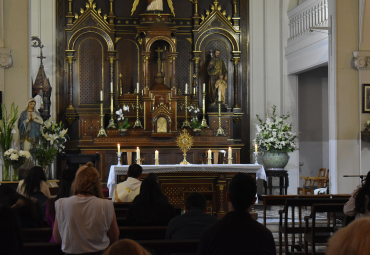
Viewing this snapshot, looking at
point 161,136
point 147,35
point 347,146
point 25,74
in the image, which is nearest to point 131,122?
point 161,136

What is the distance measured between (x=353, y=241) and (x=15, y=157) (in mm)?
8401

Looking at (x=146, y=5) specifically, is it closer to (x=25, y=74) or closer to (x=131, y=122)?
(x=131, y=122)

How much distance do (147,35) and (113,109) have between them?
240 cm

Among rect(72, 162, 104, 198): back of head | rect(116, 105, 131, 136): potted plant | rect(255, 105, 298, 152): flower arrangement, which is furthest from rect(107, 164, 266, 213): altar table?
rect(72, 162, 104, 198): back of head

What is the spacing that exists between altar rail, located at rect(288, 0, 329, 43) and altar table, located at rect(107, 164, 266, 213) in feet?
15.4

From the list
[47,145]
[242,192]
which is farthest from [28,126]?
[242,192]

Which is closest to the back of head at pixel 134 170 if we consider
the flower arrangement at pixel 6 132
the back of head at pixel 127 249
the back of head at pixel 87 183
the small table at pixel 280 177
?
the back of head at pixel 87 183

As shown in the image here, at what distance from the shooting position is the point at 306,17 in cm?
1322

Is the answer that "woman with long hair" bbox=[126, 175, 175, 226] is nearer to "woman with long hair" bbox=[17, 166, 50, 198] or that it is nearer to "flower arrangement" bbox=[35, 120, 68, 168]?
"woman with long hair" bbox=[17, 166, 50, 198]

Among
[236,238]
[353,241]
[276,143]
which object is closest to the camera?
[353,241]

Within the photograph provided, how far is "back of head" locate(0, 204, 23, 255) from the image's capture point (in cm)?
250

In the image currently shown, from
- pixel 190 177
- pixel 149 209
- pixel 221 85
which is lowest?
pixel 190 177

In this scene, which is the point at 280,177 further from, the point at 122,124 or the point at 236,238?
the point at 236,238

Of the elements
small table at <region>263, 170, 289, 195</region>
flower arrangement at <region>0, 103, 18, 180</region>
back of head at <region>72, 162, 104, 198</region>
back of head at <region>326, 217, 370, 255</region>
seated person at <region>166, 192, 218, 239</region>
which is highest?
flower arrangement at <region>0, 103, 18, 180</region>
